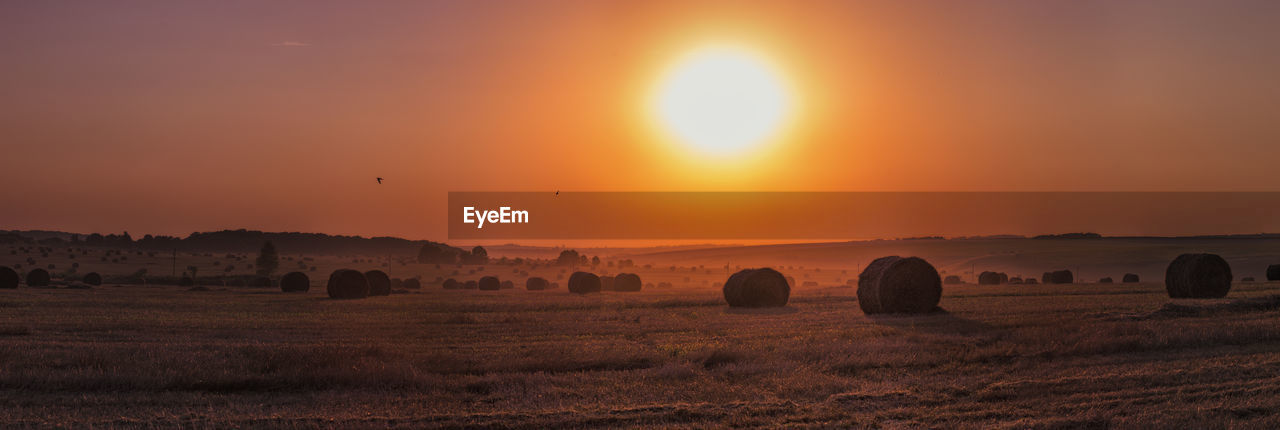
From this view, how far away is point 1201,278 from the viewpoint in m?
28.3

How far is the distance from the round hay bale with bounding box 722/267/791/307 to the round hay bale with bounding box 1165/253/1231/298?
14.0m

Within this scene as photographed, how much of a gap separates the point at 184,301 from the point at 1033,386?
29896mm

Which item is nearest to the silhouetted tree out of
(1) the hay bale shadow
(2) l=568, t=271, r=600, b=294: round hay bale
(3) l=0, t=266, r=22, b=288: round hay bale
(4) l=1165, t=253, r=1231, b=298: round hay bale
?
(3) l=0, t=266, r=22, b=288: round hay bale

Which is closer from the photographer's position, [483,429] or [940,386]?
[483,429]

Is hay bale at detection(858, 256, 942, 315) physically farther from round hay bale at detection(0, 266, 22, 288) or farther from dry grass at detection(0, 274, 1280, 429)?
round hay bale at detection(0, 266, 22, 288)

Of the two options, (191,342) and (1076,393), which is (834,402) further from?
(191,342)

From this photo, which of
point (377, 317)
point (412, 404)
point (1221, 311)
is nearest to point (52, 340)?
point (377, 317)

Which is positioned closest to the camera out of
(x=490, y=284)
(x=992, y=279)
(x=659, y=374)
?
(x=659, y=374)

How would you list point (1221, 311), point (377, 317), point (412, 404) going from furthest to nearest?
point (377, 317), point (1221, 311), point (412, 404)

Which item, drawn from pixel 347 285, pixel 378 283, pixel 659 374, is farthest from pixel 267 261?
pixel 659 374

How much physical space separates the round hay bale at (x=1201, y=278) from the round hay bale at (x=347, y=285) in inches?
1275

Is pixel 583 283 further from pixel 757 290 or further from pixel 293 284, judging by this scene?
pixel 757 290

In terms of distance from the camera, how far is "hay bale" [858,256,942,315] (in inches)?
931

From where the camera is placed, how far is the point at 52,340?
1566 cm
